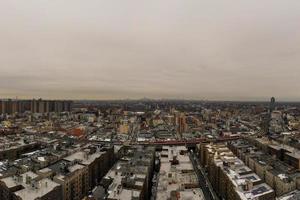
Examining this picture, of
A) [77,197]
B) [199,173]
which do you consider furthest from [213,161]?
[77,197]

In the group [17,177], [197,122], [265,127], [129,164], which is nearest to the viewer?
[17,177]

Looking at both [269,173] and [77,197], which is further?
[269,173]

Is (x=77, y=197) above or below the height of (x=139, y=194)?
below

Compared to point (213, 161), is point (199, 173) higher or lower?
lower

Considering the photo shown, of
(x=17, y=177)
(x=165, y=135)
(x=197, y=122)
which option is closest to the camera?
(x=17, y=177)

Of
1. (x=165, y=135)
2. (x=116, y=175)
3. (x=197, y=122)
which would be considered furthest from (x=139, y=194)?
(x=197, y=122)

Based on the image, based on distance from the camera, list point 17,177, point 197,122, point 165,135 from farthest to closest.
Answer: point 197,122 < point 165,135 < point 17,177

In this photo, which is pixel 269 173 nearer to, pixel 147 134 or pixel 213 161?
pixel 213 161

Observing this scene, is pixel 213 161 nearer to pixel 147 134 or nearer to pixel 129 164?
pixel 129 164

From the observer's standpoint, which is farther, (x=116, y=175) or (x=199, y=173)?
(x=199, y=173)
